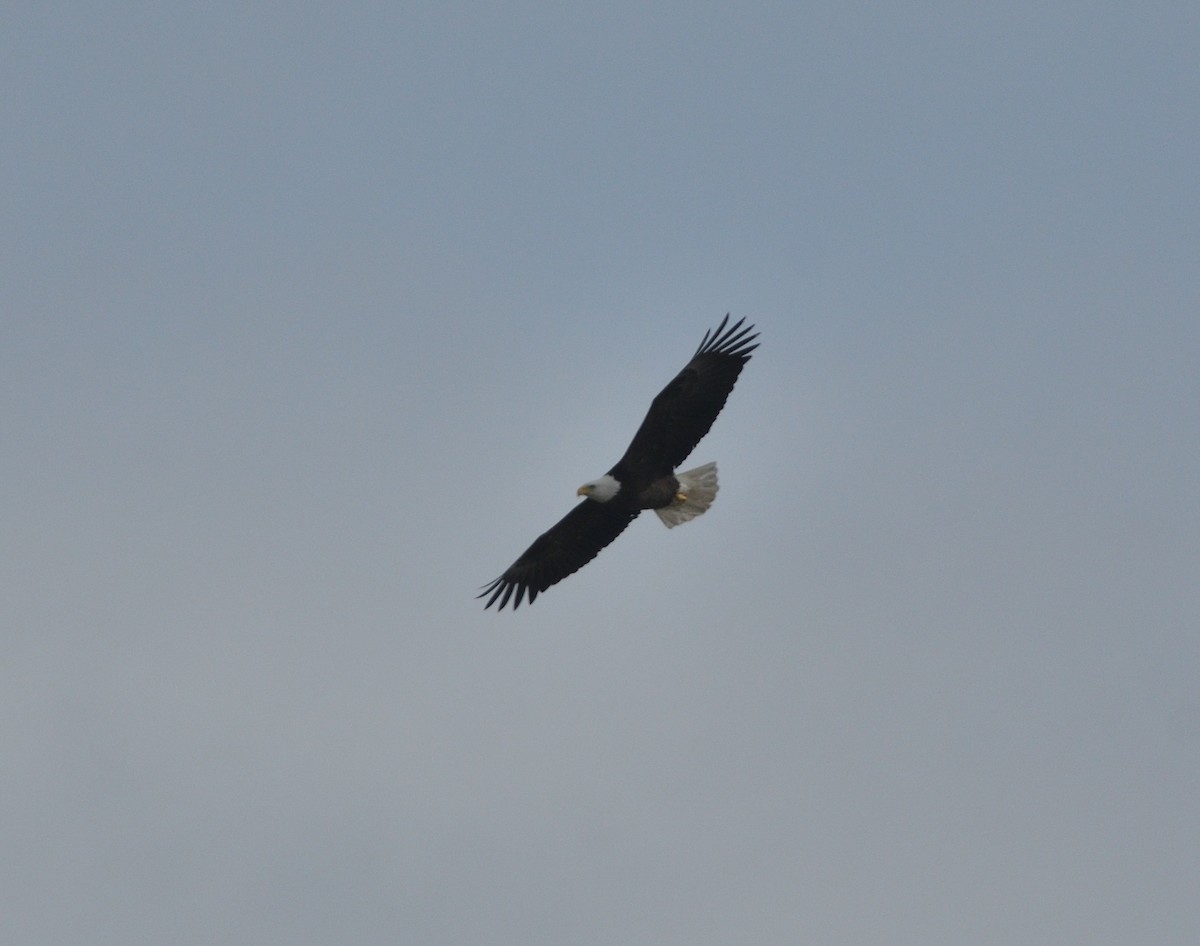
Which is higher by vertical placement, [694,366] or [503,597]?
[694,366]

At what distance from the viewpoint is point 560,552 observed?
766 inches

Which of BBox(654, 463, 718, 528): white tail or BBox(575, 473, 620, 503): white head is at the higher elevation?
BBox(654, 463, 718, 528): white tail

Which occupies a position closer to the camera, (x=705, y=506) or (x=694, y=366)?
(x=694, y=366)

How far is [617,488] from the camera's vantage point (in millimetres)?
18469

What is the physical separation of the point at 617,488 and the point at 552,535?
112cm

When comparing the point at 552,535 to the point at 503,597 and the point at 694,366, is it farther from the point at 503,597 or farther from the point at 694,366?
the point at 694,366

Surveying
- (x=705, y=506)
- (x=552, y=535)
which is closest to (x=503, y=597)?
(x=552, y=535)

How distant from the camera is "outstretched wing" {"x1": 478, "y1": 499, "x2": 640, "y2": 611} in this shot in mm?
19172

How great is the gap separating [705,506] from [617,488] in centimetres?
108

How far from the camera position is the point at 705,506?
62.8 ft

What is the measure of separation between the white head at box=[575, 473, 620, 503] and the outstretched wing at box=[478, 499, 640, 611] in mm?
580

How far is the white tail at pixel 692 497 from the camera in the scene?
1909 cm

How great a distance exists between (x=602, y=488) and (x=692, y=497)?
1079 millimetres

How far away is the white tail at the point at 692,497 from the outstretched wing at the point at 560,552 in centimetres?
33
